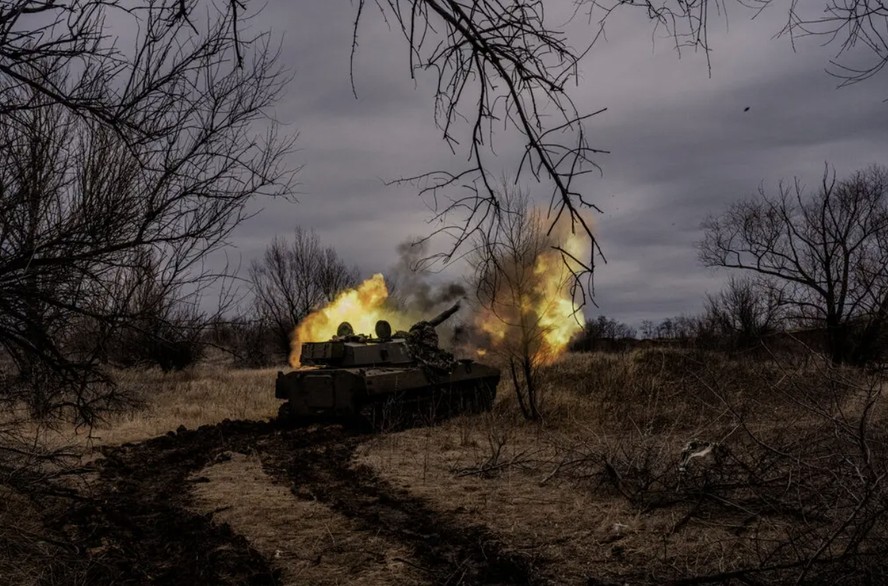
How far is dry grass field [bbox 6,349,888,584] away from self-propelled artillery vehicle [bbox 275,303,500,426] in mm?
2170

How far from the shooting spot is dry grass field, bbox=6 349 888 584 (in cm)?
522

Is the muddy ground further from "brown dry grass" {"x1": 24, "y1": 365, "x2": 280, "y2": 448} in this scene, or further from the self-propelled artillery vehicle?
the self-propelled artillery vehicle

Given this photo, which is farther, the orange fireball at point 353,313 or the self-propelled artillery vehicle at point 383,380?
the orange fireball at point 353,313

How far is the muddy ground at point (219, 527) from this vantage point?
18.2 feet

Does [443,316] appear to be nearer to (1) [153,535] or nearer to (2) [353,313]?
(2) [353,313]

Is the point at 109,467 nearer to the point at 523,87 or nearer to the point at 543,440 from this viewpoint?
the point at 543,440

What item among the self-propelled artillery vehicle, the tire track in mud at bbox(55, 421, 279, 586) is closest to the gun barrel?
the self-propelled artillery vehicle

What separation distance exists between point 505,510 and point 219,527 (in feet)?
8.89

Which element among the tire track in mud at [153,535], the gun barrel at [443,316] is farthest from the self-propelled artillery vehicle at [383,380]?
the tire track in mud at [153,535]

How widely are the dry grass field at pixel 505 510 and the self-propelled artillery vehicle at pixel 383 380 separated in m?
2.17

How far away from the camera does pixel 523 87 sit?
2510mm

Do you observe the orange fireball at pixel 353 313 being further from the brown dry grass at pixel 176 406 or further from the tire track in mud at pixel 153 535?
the tire track in mud at pixel 153 535

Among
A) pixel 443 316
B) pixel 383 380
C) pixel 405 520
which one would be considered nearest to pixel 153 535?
pixel 405 520

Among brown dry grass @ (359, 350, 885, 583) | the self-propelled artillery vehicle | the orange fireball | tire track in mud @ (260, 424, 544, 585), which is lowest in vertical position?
tire track in mud @ (260, 424, 544, 585)
